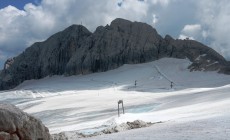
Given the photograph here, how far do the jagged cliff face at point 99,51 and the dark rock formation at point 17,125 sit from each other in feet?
191

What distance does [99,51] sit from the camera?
83.9 m

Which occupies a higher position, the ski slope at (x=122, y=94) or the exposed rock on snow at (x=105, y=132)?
the ski slope at (x=122, y=94)

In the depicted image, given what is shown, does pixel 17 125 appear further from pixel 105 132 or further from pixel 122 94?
pixel 122 94

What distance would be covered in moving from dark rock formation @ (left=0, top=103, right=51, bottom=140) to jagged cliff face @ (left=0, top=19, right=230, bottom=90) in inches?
2290

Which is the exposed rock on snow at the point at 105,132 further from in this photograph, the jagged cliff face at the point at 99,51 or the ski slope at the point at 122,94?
the jagged cliff face at the point at 99,51

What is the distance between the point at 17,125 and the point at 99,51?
72.8 meters

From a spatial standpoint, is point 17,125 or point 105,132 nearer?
point 17,125

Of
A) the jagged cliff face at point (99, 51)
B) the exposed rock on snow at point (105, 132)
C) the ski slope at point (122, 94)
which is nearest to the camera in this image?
the exposed rock on snow at point (105, 132)

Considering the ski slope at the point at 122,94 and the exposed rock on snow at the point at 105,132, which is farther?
the ski slope at the point at 122,94

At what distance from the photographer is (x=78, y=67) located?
85500 mm

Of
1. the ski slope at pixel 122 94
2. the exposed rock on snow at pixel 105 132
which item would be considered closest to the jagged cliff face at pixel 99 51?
the ski slope at pixel 122 94

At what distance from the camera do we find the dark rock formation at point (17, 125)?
36.1 feet

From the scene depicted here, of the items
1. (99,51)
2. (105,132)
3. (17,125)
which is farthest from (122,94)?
(17,125)

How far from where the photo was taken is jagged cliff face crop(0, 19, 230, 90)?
79875 millimetres
